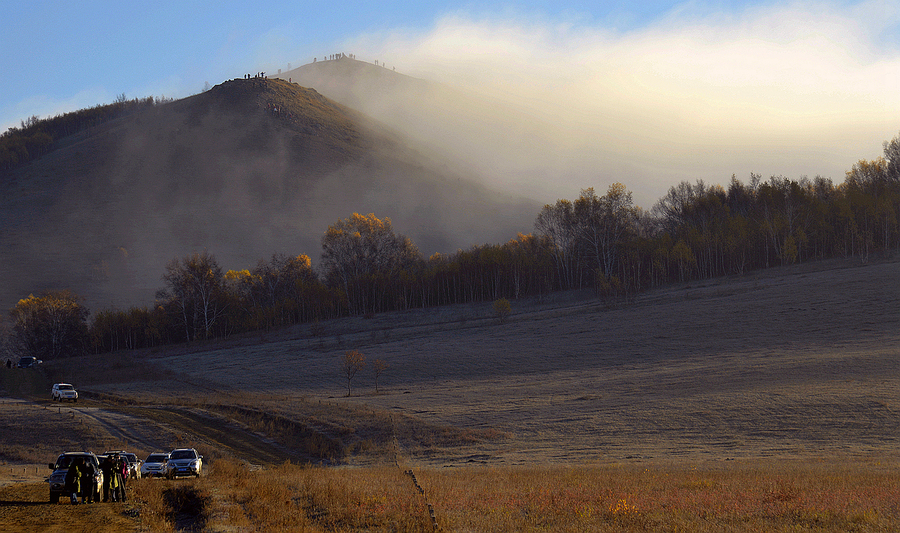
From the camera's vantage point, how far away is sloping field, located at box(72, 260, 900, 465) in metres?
34.2

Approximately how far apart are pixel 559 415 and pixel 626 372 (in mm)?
16855

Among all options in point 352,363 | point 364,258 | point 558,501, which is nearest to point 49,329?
point 364,258

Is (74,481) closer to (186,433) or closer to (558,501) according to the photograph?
(558,501)

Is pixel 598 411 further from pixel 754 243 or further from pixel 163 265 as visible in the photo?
pixel 163 265

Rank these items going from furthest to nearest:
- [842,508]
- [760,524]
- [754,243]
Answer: [754,243] < [842,508] < [760,524]

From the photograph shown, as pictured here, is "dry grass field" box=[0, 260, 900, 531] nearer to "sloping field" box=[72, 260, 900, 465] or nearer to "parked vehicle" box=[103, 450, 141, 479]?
"sloping field" box=[72, 260, 900, 465]

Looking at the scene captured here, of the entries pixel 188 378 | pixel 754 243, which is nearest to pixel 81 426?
pixel 188 378

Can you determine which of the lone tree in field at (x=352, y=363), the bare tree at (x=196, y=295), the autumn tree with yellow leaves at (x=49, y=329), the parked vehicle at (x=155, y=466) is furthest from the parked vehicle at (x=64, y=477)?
the autumn tree with yellow leaves at (x=49, y=329)

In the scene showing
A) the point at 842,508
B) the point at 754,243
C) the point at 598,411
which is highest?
the point at 754,243

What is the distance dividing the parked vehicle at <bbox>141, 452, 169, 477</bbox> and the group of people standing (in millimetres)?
7483

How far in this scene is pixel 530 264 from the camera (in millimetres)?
128000

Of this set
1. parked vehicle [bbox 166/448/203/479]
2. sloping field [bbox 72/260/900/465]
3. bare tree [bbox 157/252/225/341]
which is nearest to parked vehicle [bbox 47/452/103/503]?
parked vehicle [bbox 166/448/203/479]

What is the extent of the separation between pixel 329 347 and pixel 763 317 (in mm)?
55037

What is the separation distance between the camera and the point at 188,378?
7538cm
